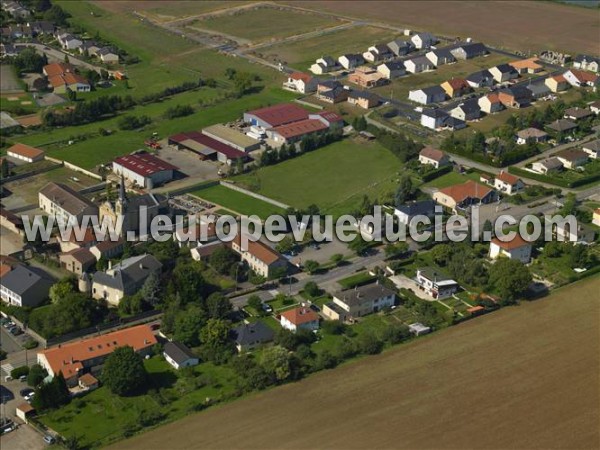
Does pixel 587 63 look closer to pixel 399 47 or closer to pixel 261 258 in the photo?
pixel 399 47

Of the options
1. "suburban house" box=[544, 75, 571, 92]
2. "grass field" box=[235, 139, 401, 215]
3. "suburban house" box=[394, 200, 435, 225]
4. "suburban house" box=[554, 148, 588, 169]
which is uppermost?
"suburban house" box=[544, 75, 571, 92]

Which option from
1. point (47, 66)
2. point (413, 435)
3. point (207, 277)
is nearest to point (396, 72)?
point (47, 66)

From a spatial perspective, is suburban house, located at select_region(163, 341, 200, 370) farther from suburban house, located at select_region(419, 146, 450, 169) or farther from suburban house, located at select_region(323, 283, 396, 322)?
suburban house, located at select_region(419, 146, 450, 169)

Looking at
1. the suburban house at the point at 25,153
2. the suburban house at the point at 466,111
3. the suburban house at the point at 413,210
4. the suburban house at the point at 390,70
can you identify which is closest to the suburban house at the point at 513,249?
the suburban house at the point at 413,210

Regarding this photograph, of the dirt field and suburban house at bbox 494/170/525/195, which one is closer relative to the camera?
the dirt field

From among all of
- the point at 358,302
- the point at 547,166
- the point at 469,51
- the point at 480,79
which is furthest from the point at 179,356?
the point at 469,51

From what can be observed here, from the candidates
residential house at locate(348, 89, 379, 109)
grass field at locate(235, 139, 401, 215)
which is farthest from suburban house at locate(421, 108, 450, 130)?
grass field at locate(235, 139, 401, 215)
